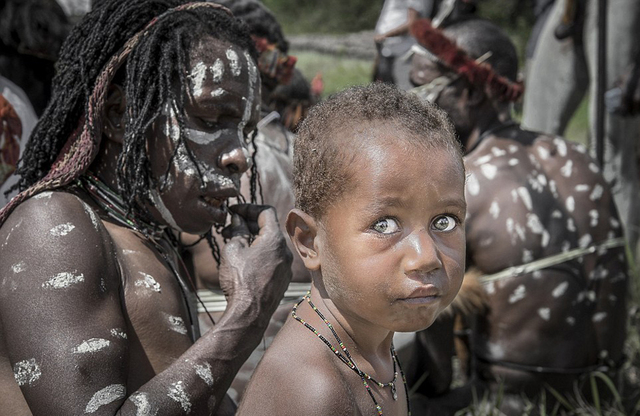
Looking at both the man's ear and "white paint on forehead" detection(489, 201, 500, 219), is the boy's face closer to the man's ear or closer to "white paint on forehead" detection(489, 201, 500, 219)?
the man's ear

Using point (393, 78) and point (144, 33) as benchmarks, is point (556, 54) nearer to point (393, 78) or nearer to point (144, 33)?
point (393, 78)

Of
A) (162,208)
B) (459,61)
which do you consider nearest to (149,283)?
(162,208)

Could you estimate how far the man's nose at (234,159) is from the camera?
2229mm

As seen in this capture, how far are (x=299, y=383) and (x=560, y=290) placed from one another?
8.17 feet

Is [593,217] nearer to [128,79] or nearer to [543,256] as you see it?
[543,256]

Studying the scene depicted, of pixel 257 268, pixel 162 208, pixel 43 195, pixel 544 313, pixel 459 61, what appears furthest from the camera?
pixel 459 61

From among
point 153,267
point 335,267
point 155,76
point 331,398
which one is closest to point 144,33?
point 155,76

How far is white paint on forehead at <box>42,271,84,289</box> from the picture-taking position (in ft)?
6.04

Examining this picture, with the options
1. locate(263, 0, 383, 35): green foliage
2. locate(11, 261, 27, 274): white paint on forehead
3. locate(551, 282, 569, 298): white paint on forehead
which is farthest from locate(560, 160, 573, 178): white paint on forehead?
locate(263, 0, 383, 35): green foliage

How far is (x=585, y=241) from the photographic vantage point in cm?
402

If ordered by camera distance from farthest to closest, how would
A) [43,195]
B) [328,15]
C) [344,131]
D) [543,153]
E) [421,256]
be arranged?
[328,15]
[543,153]
[43,195]
[344,131]
[421,256]

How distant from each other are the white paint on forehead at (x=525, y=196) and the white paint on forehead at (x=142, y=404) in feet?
8.09

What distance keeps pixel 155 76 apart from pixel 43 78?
2625 mm

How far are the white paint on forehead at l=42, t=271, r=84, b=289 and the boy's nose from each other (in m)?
0.72
